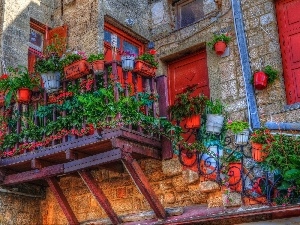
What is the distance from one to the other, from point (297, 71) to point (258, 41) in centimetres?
84

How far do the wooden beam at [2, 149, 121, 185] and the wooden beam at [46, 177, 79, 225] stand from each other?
0.15m

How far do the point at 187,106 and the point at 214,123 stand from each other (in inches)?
16.7

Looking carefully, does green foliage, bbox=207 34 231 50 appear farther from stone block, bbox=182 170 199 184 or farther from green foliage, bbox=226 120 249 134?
stone block, bbox=182 170 199 184

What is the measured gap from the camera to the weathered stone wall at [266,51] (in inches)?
307

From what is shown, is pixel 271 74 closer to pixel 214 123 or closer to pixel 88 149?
pixel 214 123

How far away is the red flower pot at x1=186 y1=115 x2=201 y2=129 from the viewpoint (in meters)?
6.67

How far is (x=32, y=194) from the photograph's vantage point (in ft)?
26.9

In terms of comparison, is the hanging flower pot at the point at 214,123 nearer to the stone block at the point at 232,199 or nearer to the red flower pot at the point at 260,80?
the stone block at the point at 232,199

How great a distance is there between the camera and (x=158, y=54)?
970 cm

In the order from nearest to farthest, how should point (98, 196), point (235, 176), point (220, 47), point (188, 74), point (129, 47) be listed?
1. point (235, 176)
2. point (98, 196)
3. point (220, 47)
4. point (188, 74)
5. point (129, 47)

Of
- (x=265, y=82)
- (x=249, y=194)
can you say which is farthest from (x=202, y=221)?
(x=265, y=82)

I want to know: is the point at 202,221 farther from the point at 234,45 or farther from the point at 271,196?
the point at 234,45

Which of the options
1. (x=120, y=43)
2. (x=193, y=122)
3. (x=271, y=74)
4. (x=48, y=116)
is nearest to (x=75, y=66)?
(x=48, y=116)

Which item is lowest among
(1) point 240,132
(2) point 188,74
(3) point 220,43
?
(1) point 240,132
